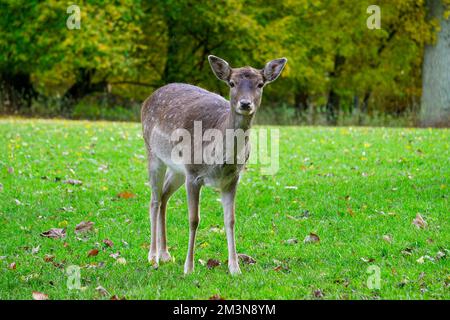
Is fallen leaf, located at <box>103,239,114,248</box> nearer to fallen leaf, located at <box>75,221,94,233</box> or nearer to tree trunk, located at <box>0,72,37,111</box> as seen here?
fallen leaf, located at <box>75,221,94,233</box>

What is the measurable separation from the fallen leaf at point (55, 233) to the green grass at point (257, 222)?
4.2 inches

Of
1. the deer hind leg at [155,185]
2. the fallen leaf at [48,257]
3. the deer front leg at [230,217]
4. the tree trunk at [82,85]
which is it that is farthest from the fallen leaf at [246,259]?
the tree trunk at [82,85]

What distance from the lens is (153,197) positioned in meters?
7.25

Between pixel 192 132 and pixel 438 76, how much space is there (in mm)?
17609

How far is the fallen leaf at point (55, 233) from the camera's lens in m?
7.68

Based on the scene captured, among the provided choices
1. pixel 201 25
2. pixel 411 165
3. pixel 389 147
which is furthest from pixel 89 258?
pixel 201 25

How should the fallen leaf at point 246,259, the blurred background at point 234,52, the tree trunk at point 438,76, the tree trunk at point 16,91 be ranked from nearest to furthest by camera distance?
1. the fallen leaf at point 246,259
2. the tree trunk at point 438,76
3. the blurred background at point 234,52
4. the tree trunk at point 16,91

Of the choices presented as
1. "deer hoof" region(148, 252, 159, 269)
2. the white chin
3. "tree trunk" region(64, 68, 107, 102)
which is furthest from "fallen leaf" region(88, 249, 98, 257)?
"tree trunk" region(64, 68, 107, 102)

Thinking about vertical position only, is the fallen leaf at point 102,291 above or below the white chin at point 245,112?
below

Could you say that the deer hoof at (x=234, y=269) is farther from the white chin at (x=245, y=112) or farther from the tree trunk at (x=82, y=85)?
the tree trunk at (x=82, y=85)

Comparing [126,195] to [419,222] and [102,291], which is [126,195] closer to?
[419,222]

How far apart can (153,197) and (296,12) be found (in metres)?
20.5

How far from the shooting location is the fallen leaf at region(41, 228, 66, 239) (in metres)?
7.68
